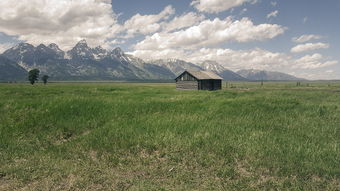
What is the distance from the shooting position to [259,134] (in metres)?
9.14

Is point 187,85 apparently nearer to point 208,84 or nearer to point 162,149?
point 208,84

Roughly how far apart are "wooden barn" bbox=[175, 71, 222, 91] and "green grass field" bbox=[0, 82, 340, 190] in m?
48.9

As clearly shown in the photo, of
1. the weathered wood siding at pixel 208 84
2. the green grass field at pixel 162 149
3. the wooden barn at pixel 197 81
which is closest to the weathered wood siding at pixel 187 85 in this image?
the wooden barn at pixel 197 81

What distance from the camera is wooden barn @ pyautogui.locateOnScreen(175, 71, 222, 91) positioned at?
62.0 meters

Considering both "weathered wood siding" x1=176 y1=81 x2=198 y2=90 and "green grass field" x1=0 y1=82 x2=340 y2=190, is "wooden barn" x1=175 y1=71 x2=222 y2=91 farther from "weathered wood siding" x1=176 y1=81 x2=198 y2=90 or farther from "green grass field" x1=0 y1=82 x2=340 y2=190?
"green grass field" x1=0 y1=82 x2=340 y2=190

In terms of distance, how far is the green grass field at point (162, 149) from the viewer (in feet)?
19.2

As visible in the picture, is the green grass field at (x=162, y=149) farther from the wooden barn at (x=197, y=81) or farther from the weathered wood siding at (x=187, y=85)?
the weathered wood siding at (x=187, y=85)

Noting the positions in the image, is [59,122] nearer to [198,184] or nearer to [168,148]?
[168,148]

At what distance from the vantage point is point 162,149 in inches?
312

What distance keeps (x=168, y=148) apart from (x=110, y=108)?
6156mm

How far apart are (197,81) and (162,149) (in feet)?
180

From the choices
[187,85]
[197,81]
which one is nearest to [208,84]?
[197,81]

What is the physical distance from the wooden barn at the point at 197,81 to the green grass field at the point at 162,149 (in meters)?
48.9

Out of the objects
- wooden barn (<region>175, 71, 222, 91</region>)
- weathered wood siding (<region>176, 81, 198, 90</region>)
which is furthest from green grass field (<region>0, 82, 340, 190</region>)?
weathered wood siding (<region>176, 81, 198, 90</region>)
